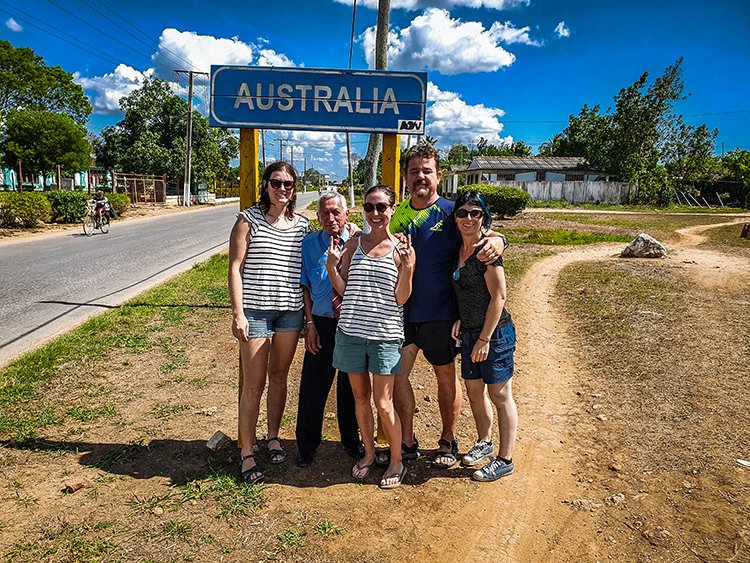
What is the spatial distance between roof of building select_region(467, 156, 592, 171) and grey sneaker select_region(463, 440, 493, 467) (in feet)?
134

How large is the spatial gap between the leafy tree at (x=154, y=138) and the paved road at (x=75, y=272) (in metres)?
20.7

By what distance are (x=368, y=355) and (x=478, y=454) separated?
→ 1094 mm

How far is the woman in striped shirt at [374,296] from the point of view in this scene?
2779mm

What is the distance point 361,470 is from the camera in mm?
3105

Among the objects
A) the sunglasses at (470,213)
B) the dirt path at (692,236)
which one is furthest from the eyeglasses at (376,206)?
the dirt path at (692,236)

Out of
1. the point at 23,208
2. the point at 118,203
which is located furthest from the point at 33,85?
the point at 23,208

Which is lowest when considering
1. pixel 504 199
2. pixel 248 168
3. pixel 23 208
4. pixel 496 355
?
pixel 496 355

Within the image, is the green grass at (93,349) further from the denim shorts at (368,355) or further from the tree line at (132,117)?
the tree line at (132,117)

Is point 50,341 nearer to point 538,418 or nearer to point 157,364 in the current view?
point 157,364

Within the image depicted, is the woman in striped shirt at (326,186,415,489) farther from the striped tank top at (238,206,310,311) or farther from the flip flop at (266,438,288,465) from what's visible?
the flip flop at (266,438,288,465)

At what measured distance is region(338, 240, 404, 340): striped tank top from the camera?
110 inches

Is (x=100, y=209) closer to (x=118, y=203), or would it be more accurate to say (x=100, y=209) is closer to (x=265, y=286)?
(x=118, y=203)

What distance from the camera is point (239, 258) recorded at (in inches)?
113

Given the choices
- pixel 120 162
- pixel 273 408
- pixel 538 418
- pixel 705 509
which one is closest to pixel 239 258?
pixel 273 408
